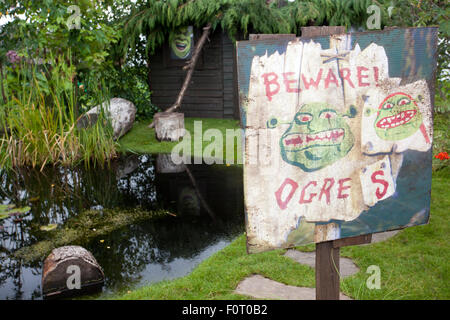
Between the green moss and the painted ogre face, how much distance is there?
2831 mm

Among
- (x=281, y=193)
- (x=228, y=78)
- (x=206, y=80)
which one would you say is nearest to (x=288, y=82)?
(x=281, y=193)

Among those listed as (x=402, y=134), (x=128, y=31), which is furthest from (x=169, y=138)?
(x=402, y=134)

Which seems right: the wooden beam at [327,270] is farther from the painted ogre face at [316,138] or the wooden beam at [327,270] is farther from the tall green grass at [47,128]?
the tall green grass at [47,128]

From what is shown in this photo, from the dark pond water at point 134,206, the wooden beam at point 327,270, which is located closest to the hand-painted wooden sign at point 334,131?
the wooden beam at point 327,270

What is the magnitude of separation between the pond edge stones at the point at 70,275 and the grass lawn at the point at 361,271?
1.07ft

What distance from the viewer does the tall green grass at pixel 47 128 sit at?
20.5 ft

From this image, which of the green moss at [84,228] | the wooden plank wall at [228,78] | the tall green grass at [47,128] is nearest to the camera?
the green moss at [84,228]

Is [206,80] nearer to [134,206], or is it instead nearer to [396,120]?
[134,206]

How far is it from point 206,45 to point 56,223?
7280 millimetres

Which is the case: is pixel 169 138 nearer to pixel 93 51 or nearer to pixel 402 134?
pixel 93 51

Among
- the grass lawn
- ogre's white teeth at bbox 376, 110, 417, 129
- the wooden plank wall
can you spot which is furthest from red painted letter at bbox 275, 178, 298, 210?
the wooden plank wall

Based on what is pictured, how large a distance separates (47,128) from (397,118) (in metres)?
5.27

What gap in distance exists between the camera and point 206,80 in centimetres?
1123

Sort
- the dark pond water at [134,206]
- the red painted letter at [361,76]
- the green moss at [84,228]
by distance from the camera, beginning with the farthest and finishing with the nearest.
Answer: the green moss at [84,228], the dark pond water at [134,206], the red painted letter at [361,76]
